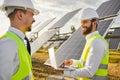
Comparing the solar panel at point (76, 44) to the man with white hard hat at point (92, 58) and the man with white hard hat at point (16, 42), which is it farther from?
the man with white hard hat at point (16, 42)

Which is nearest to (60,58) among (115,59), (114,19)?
(114,19)

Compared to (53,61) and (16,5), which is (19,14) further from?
(53,61)

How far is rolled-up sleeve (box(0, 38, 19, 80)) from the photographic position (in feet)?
7.83

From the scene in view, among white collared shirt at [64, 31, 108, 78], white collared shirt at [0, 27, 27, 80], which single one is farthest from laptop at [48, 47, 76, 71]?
white collared shirt at [0, 27, 27, 80]

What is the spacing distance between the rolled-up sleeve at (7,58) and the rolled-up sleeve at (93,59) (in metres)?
1.88

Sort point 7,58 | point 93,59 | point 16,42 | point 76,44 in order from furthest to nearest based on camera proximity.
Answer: point 76,44
point 93,59
point 16,42
point 7,58

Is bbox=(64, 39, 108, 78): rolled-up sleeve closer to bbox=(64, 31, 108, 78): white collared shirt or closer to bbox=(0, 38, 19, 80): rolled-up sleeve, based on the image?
bbox=(64, 31, 108, 78): white collared shirt

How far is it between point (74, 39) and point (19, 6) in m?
5.20

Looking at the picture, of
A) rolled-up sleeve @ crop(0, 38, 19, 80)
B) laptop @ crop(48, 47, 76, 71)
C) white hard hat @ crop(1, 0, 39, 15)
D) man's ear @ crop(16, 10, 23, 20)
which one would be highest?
white hard hat @ crop(1, 0, 39, 15)

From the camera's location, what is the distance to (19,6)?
2.77 meters

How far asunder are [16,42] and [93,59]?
183cm

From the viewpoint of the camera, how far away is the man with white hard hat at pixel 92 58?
4117 mm

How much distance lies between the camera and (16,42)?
2551 millimetres

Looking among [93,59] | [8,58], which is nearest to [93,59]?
[93,59]
